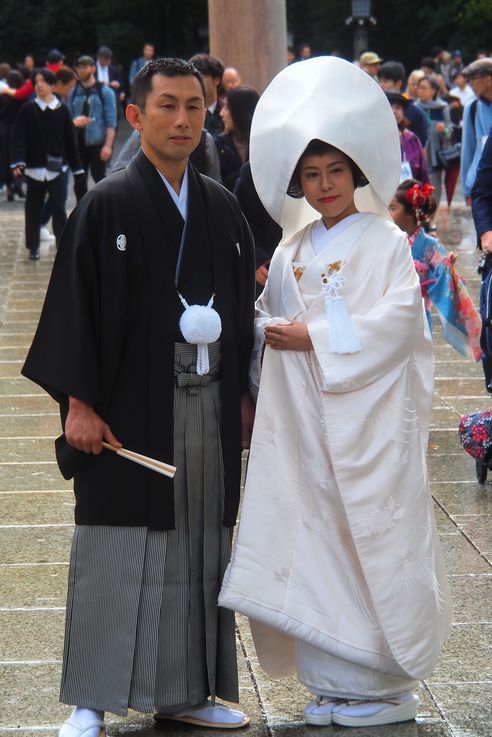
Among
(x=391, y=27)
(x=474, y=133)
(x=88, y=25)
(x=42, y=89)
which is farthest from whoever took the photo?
(x=88, y=25)

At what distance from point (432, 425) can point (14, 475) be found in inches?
85.3

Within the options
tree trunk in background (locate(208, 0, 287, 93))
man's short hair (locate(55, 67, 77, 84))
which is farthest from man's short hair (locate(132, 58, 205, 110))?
man's short hair (locate(55, 67, 77, 84))

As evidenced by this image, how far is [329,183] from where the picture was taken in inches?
136

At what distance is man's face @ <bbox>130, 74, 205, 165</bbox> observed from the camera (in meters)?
3.40

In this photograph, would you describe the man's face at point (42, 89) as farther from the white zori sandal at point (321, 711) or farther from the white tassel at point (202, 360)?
the white zori sandal at point (321, 711)

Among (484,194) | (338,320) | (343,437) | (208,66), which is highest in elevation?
(208,66)

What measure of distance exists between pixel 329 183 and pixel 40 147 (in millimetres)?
9077

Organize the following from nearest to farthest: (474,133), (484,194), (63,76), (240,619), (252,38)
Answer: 1. (240,619)
2. (484,194)
3. (474,133)
4. (252,38)
5. (63,76)

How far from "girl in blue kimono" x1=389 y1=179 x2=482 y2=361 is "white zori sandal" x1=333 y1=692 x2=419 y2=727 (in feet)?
8.55

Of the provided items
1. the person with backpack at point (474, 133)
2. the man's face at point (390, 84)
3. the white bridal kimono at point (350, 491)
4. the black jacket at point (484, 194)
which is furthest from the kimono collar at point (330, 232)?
the man's face at point (390, 84)

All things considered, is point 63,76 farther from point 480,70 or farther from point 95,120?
point 480,70

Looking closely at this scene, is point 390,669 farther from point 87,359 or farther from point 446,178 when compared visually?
point 446,178

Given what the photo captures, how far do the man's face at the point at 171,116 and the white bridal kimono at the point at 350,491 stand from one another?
18.5 inches

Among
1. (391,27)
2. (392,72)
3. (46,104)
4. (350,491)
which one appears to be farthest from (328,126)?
(391,27)
